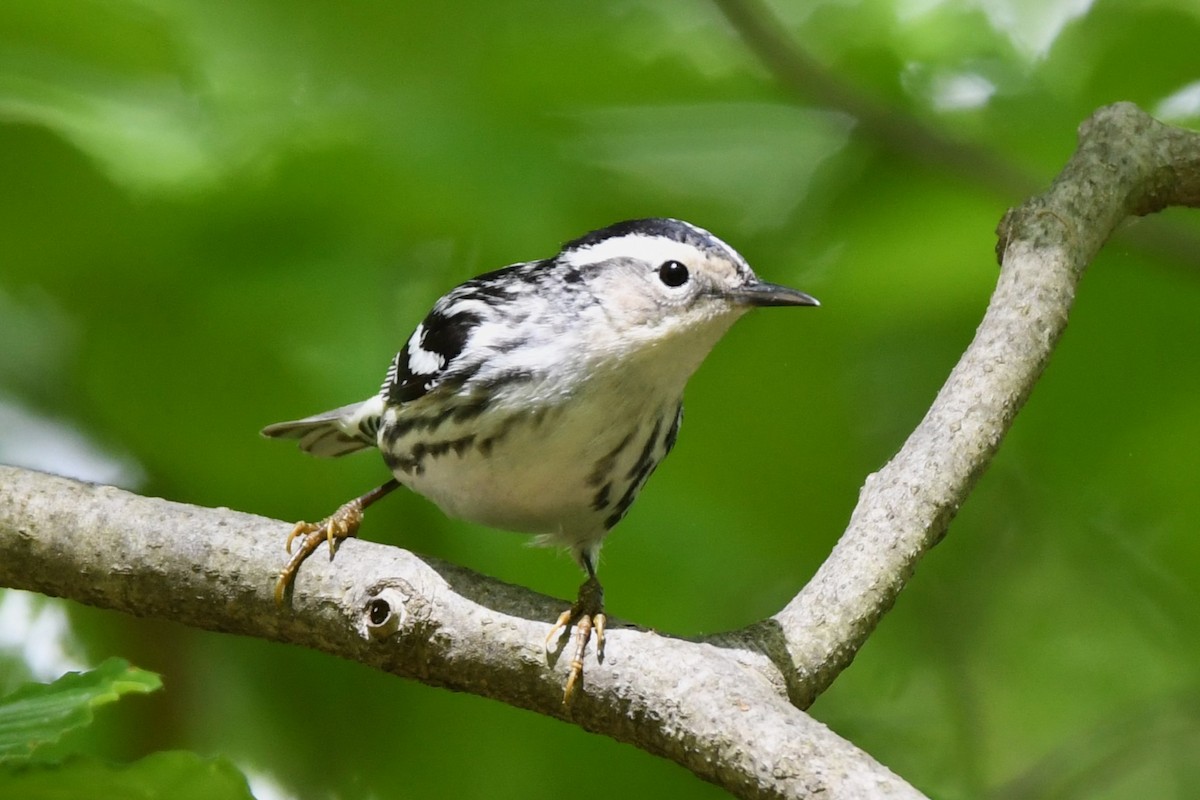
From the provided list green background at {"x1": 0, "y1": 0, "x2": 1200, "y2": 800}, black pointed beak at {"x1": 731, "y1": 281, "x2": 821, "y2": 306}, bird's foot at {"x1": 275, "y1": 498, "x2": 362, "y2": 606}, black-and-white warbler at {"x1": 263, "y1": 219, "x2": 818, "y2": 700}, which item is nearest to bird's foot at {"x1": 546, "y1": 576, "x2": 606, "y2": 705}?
black-and-white warbler at {"x1": 263, "y1": 219, "x2": 818, "y2": 700}

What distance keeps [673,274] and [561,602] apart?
28.0 inches

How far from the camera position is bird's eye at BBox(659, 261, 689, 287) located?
2.32m

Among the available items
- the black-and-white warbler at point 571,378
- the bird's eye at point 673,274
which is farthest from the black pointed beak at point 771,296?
the bird's eye at point 673,274

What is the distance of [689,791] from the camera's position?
265 cm

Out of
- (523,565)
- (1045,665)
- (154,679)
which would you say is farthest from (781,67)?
(1045,665)

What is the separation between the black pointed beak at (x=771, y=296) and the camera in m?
2.21

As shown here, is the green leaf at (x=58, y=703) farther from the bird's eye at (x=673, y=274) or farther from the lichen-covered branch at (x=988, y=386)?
the bird's eye at (x=673, y=274)

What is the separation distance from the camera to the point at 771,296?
7.31ft

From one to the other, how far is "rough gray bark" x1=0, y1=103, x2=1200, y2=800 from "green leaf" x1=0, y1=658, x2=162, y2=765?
0.60m

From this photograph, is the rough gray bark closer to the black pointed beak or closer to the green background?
the black pointed beak

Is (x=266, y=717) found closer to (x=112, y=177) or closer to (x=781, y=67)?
(x=112, y=177)

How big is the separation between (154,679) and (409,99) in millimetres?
1655

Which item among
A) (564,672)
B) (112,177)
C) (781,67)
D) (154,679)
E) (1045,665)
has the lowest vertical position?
(154,679)

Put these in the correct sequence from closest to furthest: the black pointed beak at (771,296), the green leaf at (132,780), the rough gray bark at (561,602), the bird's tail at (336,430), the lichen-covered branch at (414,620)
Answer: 1. the green leaf at (132,780)
2. the lichen-covered branch at (414,620)
3. the rough gray bark at (561,602)
4. the black pointed beak at (771,296)
5. the bird's tail at (336,430)
